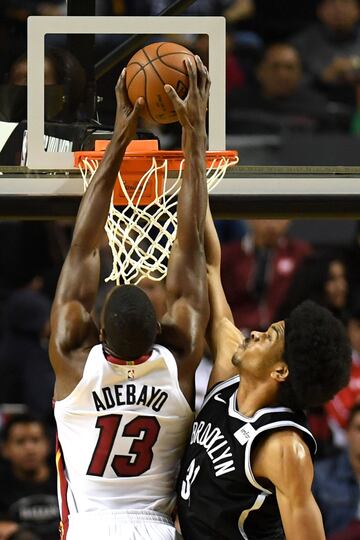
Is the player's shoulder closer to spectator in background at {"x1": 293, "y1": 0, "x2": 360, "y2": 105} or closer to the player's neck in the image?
the player's neck

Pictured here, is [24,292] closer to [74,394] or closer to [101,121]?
[101,121]

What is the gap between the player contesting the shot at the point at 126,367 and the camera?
400cm

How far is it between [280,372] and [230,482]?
15.5 inches

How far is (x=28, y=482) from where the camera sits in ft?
22.4

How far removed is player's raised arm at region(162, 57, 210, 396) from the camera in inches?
163

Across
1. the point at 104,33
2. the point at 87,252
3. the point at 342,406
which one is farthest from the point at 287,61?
the point at 87,252

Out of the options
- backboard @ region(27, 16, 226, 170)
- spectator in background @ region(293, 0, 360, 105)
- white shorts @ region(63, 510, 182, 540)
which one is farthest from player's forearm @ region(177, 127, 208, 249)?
spectator in background @ region(293, 0, 360, 105)

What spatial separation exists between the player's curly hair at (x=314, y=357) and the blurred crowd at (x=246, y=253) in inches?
46.4

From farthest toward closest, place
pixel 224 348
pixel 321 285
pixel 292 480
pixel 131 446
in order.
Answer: pixel 321 285
pixel 224 348
pixel 131 446
pixel 292 480

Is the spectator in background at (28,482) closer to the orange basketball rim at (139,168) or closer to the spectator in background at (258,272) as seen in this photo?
the spectator in background at (258,272)

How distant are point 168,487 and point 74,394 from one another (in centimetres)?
47

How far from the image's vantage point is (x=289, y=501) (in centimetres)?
380

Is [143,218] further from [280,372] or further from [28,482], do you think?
[28,482]

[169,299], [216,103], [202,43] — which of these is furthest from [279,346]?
[202,43]
